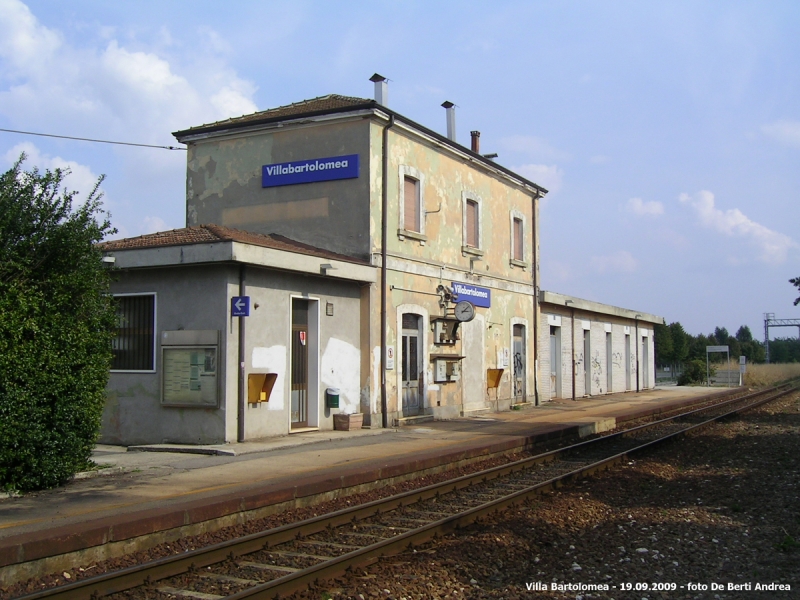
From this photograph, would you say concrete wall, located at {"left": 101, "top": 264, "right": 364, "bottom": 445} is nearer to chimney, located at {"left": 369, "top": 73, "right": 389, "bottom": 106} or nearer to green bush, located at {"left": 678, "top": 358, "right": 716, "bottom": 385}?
chimney, located at {"left": 369, "top": 73, "right": 389, "bottom": 106}

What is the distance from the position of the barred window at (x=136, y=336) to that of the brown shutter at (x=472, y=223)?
1013 centimetres

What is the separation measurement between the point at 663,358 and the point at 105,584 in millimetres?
86906

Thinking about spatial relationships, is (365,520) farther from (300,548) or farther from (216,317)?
(216,317)

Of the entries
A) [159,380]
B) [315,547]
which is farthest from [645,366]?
[315,547]

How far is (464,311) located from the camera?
2084 cm

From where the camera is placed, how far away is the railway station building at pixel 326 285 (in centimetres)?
1491

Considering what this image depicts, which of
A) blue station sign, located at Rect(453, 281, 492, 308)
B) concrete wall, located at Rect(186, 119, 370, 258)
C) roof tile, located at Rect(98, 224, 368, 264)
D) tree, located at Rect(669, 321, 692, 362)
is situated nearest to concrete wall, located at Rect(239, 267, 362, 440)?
roof tile, located at Rect(98, 224, 368, 264)

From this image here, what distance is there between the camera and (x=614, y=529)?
863 cm

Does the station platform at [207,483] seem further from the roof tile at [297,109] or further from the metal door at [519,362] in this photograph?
the roof tile at [297,109]

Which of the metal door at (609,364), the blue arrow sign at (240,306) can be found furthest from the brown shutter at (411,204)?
the metal door at (609,364)

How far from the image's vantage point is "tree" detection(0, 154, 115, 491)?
9.38 meters

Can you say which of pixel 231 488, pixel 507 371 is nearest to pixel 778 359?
pixel 507 371

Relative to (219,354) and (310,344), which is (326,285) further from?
(219,354)

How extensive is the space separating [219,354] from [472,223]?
34.9ft
